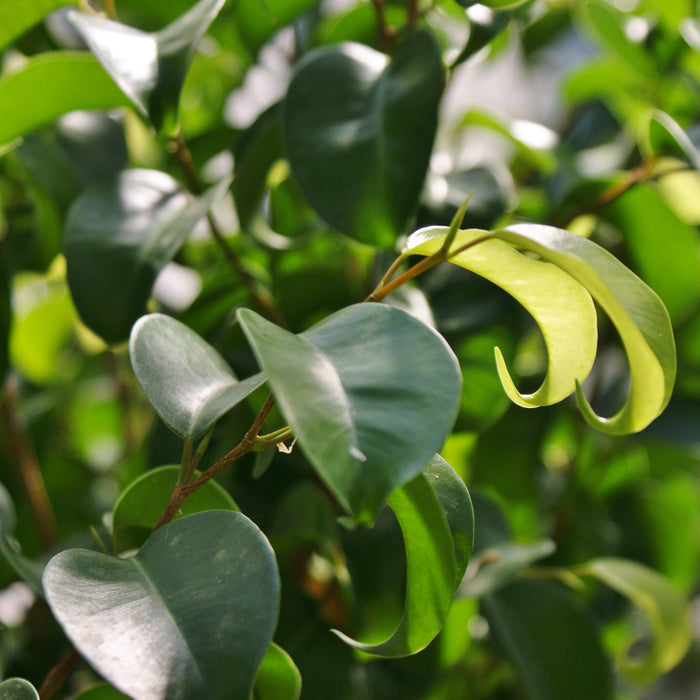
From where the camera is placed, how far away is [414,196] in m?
0.36

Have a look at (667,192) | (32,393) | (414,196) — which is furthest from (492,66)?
(32,393)

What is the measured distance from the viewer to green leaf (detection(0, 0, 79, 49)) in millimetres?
412

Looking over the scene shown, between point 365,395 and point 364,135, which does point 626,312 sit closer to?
point 365,395

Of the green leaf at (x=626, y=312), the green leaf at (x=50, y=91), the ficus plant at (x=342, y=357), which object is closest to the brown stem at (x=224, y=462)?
the ficus plant at (x=342, y=357)

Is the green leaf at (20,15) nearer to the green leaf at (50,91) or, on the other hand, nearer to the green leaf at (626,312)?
the green leaf at (50,91)

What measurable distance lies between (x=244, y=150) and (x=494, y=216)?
0.17m

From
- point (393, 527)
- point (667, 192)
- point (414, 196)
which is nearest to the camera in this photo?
point (414, 196)

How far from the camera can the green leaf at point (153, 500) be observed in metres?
0.31

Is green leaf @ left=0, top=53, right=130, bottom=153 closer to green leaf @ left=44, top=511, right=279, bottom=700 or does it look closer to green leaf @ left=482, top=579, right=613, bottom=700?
green leaf @ left=44, top=511, right=279, bottom=700

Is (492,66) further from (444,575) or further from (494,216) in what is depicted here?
(444,575)

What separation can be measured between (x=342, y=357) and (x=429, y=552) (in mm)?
90

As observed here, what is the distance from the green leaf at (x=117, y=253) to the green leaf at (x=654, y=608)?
0.35 meters

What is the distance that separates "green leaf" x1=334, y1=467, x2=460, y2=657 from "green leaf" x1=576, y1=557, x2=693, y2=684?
25cm

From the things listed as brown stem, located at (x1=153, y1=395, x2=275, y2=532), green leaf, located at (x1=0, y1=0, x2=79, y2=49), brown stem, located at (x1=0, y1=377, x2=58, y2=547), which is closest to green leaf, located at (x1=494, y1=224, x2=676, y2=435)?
brown stem, located at (x1=153, y1=395, x2=275, y2=532)
